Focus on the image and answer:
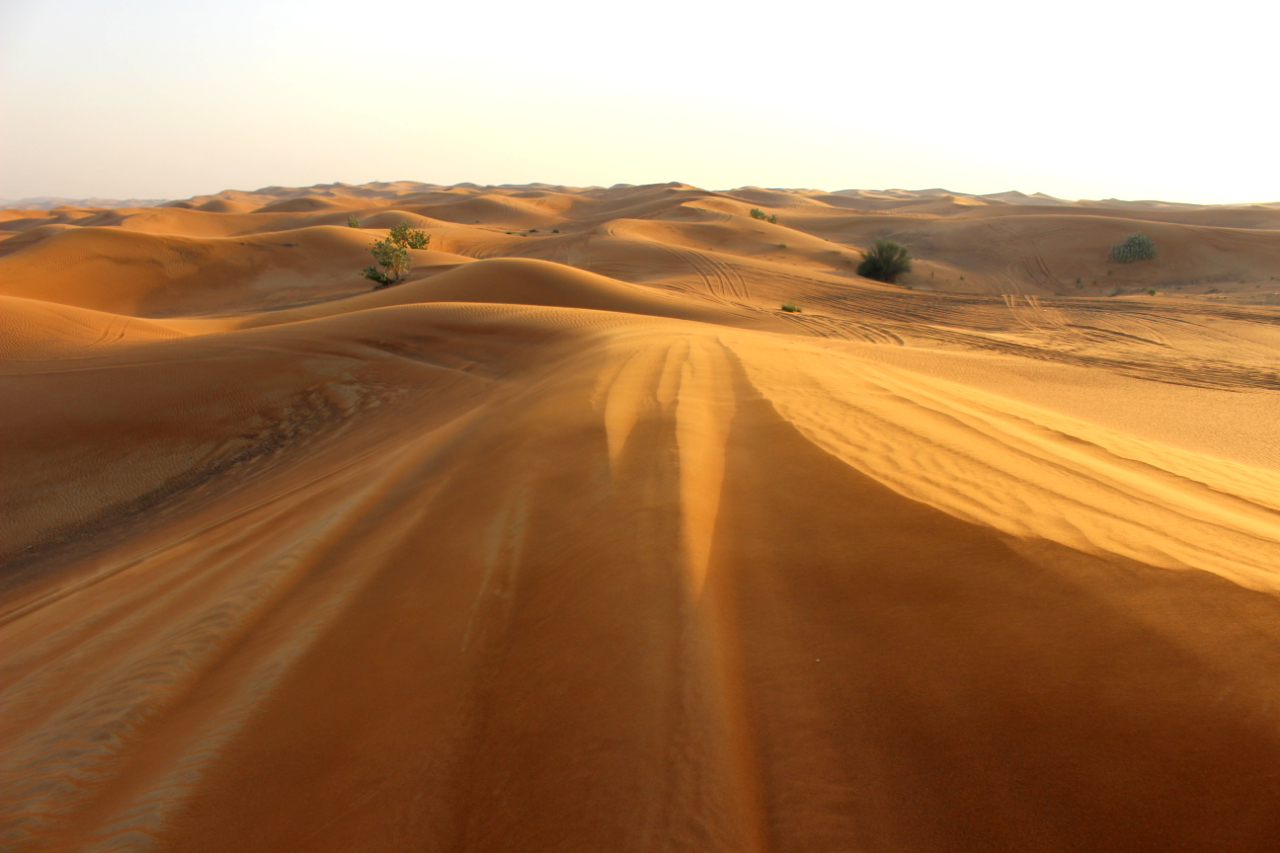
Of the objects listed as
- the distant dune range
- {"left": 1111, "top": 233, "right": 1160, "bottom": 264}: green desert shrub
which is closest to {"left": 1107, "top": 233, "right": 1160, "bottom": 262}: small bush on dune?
{"left": 1111, "top": 233, "right": 1160, "bottom": 264}: green desert shrub

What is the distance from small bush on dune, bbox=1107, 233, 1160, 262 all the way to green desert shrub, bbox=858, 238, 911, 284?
25.9 ft

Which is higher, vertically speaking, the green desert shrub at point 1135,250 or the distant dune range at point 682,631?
the green desert shrub at point 1135,250

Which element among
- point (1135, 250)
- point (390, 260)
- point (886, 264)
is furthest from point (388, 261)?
point (1135, 250)

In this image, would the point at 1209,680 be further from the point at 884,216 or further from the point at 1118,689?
the point at 884,216

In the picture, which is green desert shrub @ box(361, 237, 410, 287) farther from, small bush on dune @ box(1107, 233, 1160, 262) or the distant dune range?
small bush on dune @ box(1107, 233, 1160, 262)

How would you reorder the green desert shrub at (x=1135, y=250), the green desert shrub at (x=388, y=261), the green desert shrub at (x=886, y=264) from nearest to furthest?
the green desert shrub at (x=388, y=261), the green desert shrub at (x=886, y=264), the green desert shrub at (x=1135, y=250)

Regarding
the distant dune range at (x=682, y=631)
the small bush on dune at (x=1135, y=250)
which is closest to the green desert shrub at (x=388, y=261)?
the distant dune range at (x=682, y=631)

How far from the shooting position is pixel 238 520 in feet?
18.2

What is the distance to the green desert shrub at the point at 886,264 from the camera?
22688mm

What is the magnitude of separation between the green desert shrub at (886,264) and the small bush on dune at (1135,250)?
25.9 feet

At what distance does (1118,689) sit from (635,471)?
235 cm

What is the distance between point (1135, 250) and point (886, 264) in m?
9.71

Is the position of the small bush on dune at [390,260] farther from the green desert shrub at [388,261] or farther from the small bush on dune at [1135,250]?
the small bush on dune at [1135,250]

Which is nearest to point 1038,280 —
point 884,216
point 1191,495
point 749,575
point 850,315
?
point 850,315
